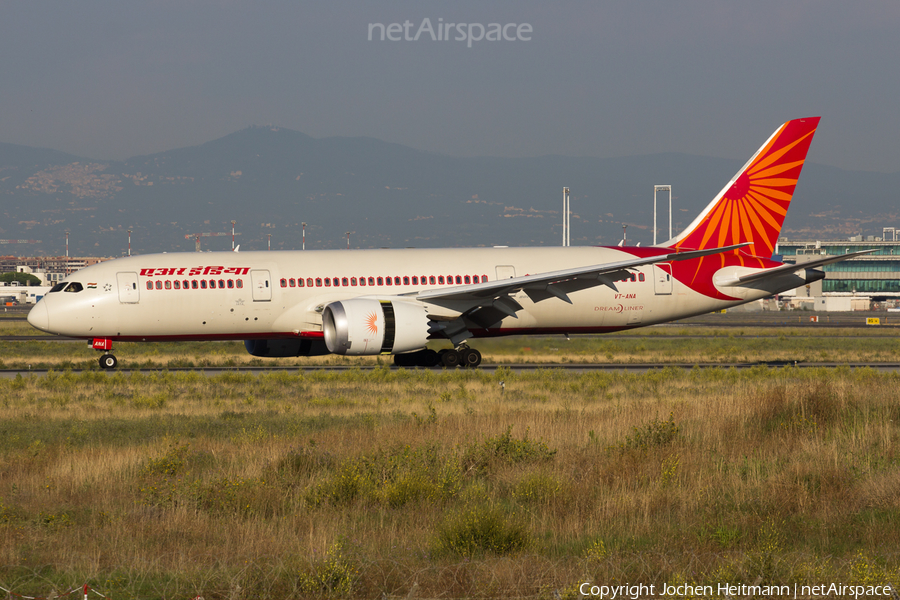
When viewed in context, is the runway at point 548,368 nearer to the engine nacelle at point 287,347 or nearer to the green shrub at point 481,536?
the engine nacelle at point 287,347

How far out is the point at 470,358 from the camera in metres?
28.8

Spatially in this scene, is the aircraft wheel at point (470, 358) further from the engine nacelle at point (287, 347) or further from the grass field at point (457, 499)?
the grass field at point (457, 499)

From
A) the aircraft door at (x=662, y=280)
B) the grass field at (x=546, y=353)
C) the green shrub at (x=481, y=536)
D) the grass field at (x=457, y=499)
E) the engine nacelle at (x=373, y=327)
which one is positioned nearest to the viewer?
the grass field at (x=457, y=499)

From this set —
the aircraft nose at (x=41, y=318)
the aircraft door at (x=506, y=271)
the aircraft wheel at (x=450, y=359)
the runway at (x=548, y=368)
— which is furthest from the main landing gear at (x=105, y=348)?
the aircraft door at (x=506, y=271)

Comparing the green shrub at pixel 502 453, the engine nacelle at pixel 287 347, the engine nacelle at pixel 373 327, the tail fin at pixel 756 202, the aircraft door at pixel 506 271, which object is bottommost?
the green shrub at pixel 502 453

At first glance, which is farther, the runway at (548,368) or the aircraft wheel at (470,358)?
the aircraft wheel at (470,358)

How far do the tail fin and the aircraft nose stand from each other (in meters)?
21.1

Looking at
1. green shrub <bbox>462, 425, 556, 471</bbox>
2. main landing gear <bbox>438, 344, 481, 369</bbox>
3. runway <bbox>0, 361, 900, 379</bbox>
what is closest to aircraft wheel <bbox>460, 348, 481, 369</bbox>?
main landing gear <bbox>438, 344, 481, 369</bbox>

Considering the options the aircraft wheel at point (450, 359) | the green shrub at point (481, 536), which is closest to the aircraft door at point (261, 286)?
the aircraft wheel at point (450, 359)

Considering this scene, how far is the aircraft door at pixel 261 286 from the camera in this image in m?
28.0

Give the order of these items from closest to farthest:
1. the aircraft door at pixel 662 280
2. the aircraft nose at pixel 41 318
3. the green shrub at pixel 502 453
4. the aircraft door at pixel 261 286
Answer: the green shrub at pixel 502 453 < the aircraft nose at pixel 41 318 < the aircraft door at pixel 261 286 < the aircraft door at pixel 662 280

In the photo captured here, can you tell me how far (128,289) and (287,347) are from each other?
209 inches

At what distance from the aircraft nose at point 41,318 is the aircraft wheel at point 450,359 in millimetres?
12206

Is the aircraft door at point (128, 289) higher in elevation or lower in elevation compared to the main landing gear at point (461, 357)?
higher
